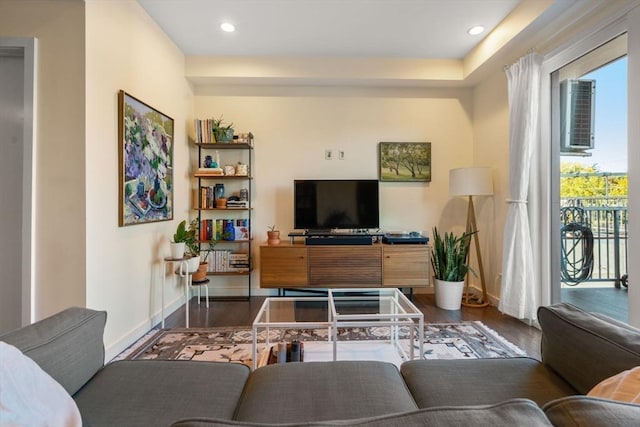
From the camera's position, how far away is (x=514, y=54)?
2889 millimetres

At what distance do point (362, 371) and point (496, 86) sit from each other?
11.0 ft

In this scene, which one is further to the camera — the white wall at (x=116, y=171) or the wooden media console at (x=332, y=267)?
the wooden media console at (x=332, y=267)

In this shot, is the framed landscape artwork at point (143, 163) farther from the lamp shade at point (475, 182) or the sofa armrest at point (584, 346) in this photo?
the lamp shade at point (475, 182)

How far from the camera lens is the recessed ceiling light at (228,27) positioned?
2.75 meters

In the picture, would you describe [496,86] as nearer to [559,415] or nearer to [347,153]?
[347,153]

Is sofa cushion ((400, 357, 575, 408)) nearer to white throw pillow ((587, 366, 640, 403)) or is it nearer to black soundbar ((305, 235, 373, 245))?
white throw pillow ((587, 366, 640, 403))

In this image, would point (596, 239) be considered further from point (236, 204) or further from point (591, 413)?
point (236, 204)

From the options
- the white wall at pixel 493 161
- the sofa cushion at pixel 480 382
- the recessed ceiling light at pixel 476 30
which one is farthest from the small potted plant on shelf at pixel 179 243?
the recessed ceiling light at pixel 476 30

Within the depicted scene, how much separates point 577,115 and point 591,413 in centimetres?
280

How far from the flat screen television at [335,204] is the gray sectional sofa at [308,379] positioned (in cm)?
226

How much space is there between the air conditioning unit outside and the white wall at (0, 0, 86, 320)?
359 cm

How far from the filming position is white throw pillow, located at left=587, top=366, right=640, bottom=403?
2.10 ft

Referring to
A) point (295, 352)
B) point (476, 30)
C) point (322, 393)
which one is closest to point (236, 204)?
point (295, 352)

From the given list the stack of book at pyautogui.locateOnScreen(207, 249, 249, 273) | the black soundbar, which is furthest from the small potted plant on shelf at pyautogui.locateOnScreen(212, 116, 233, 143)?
the black soundbar
